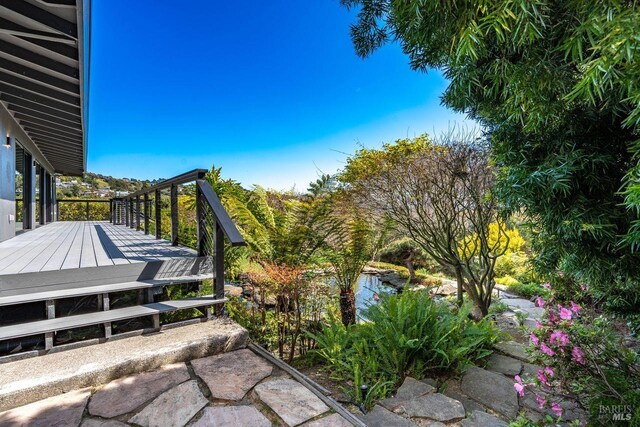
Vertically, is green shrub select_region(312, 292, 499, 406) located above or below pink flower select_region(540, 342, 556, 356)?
below

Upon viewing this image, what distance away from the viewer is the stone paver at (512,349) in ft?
8.83

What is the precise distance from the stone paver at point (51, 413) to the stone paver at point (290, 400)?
92 cm

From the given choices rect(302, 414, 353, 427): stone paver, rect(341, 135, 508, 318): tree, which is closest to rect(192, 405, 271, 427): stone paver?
rect(302, 414, 353, 427): stone paver

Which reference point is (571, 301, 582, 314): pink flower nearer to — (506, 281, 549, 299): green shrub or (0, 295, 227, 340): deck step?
(0, 295, 227, 340): deck step

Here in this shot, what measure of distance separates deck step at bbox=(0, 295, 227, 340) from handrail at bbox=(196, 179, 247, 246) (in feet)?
2.21

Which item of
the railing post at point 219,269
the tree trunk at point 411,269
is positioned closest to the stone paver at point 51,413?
the railing post at point 219,269

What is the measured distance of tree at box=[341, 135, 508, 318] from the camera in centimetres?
391

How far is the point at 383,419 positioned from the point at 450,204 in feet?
10.8

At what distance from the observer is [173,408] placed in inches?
61.3

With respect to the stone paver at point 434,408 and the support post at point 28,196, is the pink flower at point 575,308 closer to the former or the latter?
the stone paver at point 434,408

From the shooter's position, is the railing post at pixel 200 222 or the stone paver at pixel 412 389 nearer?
the stone paver at pixel 412 389

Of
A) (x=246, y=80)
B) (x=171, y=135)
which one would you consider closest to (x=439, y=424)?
(x=246, y=80)

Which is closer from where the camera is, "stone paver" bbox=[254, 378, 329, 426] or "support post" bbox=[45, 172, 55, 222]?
"stone paver" bbox=[254, 378, 329, 426]

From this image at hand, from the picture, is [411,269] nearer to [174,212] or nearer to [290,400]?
[174,212]
